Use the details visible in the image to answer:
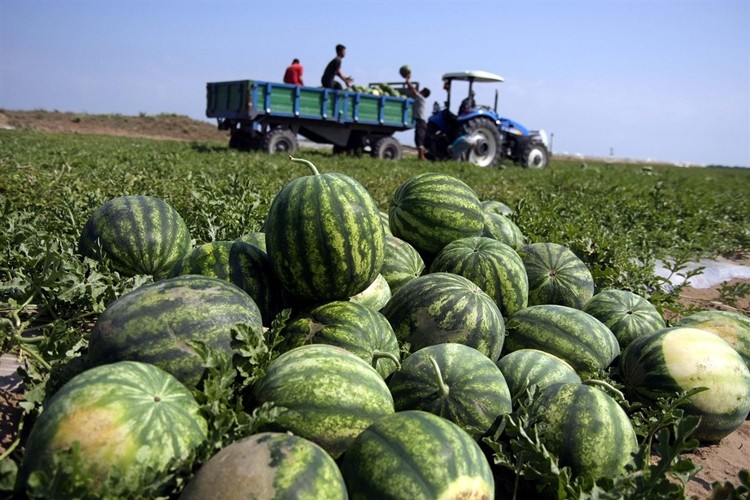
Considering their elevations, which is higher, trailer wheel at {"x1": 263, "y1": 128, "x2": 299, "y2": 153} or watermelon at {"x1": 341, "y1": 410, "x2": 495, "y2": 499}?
trailer wheel at {"x1": 263, "y1": 128, "x2": 299, "y2": 153}

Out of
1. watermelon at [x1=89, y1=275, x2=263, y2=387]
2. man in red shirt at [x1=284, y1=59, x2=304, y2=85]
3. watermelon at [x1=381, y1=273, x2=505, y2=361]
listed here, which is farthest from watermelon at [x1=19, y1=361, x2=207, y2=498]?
man in red shirt at [x1=284, y1=59, x2=304, y2=85]

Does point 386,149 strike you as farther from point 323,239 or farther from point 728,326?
point 323,239

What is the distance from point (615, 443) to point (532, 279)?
171 centimetres

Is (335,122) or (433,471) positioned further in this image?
(335,122)

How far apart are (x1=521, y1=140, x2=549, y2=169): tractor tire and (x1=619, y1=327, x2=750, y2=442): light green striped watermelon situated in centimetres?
1828

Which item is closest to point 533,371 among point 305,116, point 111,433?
point 111,433

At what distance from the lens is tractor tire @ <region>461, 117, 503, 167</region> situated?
766 inches

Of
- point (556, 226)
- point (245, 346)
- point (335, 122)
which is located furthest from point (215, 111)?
point (245, 346)

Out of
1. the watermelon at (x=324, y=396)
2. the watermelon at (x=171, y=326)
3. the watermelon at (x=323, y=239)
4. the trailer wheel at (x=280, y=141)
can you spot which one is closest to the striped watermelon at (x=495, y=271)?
the watermelon at (x=323, y=239)

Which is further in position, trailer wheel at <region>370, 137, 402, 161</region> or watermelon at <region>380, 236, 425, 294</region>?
trailer wheel at <region>370, 137, 402, 161</region>

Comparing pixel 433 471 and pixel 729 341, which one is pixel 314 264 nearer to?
pixel 433 471

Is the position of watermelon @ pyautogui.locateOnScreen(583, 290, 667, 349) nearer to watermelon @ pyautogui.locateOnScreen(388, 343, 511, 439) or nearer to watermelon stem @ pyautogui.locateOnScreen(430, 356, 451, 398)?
watermelon @ pyautogui.locateOnScreen(388, 343, 511, 439)

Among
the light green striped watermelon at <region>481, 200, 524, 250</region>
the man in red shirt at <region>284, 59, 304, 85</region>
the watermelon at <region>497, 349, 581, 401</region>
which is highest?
the man in red shirt at <region>284, 59, 304, 85</region>

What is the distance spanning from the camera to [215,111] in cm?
1839
